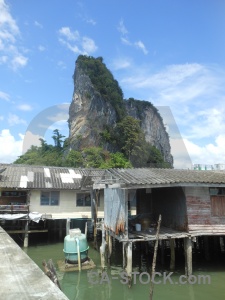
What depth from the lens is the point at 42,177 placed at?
74.3ft

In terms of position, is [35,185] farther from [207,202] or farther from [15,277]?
[15,277]

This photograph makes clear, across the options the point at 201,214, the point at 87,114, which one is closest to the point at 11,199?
the point at 201,214

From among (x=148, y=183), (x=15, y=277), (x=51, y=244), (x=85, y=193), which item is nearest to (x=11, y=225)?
(x=51, y=244)

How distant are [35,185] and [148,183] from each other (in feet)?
37.8

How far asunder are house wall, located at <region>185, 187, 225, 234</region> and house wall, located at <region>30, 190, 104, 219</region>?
34.4 ft

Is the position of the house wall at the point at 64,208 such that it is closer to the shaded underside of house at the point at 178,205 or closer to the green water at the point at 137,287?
the shaded underside of house at the point at 178,205

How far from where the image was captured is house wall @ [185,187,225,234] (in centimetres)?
1348

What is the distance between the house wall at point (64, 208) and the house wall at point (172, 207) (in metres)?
7.07

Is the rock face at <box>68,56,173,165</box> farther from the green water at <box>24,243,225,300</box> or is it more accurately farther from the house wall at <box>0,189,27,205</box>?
the green water at <box>24,243,225,300</box>

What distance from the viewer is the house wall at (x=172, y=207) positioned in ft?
45.9

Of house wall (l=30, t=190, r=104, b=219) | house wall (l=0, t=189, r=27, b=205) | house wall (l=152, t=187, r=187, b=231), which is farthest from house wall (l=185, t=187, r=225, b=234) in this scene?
house wall (l=0, t=189, r=27, b=205)

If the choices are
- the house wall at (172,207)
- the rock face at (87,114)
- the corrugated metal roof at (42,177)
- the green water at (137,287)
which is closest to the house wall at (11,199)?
the corrugated metal roof at (42,177)

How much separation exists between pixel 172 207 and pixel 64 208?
32.6ft

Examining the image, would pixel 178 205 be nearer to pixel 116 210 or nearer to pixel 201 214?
pixel 201 214
